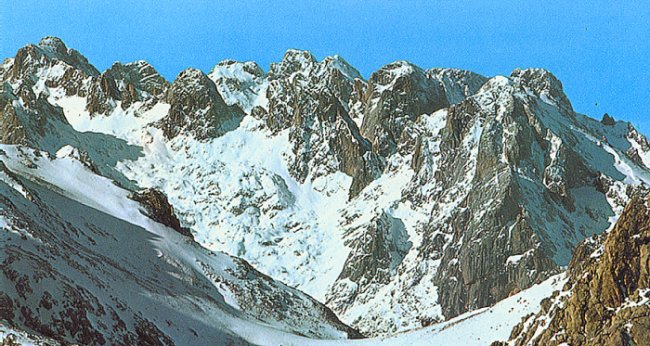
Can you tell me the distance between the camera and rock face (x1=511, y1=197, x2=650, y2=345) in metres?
38.7

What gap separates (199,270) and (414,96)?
108 meters

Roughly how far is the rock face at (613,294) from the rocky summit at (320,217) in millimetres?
102

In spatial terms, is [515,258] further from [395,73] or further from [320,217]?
[395,73]

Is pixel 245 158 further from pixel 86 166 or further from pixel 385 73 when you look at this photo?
pixel 86 166

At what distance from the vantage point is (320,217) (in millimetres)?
168250

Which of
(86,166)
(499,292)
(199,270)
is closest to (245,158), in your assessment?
(499,292)

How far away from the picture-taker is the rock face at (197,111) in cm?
19025

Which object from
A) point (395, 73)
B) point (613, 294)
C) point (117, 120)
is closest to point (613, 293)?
point (613, 294)

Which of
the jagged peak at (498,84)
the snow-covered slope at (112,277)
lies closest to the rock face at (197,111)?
the jagged peak at (498,84)

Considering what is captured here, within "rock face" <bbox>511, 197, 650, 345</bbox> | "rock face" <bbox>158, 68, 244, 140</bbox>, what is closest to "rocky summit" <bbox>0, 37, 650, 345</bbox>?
"rock face" <bbox>511, 197, 650, 345</bbox>

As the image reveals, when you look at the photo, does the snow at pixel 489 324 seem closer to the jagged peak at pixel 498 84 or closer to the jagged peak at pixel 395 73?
the jagged peak at pixel 498 84

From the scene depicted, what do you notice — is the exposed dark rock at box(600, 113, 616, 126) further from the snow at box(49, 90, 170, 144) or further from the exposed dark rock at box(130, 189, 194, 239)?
the exposed dark rock at box(130, 189, 194, 239)

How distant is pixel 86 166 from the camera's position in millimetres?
98500

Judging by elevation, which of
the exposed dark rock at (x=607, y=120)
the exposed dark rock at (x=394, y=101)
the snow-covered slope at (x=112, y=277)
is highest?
the exposed dark rock at (x=607, y=120)
